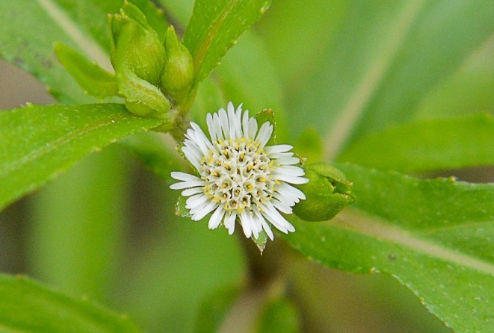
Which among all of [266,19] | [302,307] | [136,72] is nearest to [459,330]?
[136,72]

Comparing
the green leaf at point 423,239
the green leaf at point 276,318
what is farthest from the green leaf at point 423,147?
the green leaf at point 276,318

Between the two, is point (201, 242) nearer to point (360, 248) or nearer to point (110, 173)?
point (110, 173)

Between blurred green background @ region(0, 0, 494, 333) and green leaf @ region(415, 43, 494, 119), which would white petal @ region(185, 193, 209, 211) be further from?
green leaf @ region(415, 43, 494, 119)

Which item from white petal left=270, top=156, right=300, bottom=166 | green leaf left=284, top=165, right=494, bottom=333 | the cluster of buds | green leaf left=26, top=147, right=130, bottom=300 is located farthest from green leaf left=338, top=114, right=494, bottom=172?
green leaf left=26, top=147, right=130, bottom=300

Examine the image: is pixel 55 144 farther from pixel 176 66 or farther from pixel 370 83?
pixel 370 83

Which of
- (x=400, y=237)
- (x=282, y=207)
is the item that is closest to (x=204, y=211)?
(x=282, y=207)

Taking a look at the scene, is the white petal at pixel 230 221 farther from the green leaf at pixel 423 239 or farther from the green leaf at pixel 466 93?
the green leaf at pixel 466 93
